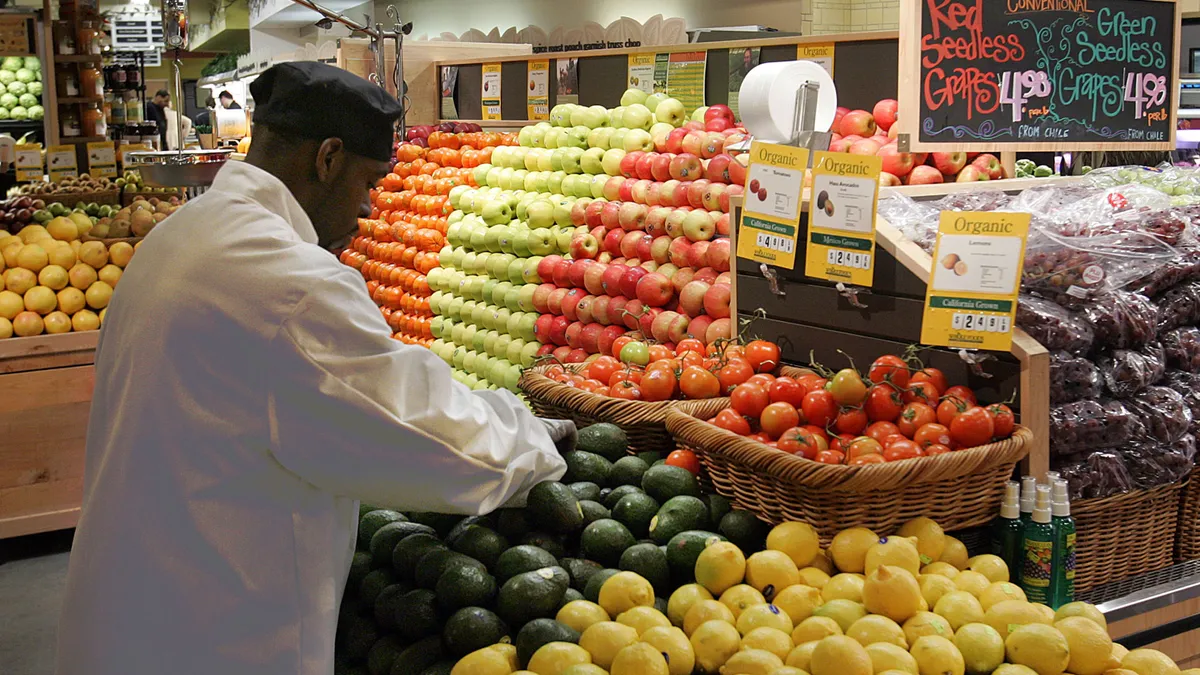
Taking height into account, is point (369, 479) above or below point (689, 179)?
below

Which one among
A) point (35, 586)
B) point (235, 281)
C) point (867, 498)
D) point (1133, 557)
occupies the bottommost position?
point (35, 586)

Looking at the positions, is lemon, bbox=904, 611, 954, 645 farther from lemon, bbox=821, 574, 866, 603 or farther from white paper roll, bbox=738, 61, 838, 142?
white paper roll, bbox=738, 61, 838, 142

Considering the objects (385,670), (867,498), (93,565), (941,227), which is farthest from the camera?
(941,227)

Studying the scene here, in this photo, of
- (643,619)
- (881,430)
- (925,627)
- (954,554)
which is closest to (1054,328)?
(881,430)

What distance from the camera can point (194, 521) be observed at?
1706 mm

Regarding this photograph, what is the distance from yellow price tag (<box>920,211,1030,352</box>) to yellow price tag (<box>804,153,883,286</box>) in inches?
9.6

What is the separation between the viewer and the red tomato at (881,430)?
2412mm

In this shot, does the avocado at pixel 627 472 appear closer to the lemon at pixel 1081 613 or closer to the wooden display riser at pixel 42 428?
the lemon at pixel 1081 613

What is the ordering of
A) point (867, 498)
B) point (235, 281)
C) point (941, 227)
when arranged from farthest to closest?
point (941, 227) → point (867, 498) → point (235, 281)

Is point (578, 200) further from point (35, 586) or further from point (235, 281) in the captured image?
point (235, 281)

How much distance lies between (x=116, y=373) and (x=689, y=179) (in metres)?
2.93

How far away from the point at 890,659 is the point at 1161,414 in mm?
1228

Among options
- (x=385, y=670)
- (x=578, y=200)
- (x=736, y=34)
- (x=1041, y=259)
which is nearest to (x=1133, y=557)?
(x=1041, y=259)

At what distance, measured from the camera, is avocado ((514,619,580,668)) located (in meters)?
1.92
